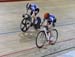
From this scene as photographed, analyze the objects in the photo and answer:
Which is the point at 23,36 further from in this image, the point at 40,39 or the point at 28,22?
A: the point at 40,39

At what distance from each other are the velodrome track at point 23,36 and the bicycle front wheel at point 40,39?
103 millimetres

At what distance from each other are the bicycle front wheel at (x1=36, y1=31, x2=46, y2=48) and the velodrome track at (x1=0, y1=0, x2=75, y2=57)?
103 mm

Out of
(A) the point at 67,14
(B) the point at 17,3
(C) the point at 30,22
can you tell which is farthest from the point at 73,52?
(B) the point at 17,3

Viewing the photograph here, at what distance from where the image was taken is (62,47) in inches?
171

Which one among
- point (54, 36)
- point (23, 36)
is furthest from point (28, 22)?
point (54, 36)

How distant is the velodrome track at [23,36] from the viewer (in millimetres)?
3961

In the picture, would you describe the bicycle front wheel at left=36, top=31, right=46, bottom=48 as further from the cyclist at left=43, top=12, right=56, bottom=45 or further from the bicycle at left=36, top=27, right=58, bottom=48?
the cyclist at left=43, top=12, right=56, bottom=45

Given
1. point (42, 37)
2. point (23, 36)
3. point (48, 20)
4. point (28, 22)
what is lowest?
point (23, 36)

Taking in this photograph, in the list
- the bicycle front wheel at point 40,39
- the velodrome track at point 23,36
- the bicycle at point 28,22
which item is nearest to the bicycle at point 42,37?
the bicycle front wheel at point 40,39

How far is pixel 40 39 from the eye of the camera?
4.08m

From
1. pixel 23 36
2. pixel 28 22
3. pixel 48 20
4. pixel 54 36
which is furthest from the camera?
pixel 28 22

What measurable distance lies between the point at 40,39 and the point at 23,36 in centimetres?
68

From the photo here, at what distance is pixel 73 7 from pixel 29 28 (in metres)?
3.75

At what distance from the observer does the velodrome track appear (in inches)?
156
